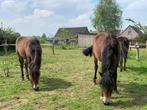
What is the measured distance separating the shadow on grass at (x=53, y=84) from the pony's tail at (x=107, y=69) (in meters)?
2.69

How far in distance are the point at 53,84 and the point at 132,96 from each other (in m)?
3.18

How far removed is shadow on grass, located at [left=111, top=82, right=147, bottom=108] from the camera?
27.9 feet

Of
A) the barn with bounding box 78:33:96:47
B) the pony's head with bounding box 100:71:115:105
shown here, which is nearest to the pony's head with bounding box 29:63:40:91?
the pony's head with bounding box 100:71:115:105

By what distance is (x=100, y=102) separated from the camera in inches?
340

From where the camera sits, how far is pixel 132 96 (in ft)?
30.7

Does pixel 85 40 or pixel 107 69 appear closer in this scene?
pixel 107 69

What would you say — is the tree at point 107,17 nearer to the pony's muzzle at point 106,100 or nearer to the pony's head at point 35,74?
the pony's head at point 35,74

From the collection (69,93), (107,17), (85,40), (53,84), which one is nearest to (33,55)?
(53,84)

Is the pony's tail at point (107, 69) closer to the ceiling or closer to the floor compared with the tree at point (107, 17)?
closer to the floor

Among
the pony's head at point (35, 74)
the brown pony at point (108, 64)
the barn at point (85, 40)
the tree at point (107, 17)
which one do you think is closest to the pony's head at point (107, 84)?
the brown pony at point (108, 64)

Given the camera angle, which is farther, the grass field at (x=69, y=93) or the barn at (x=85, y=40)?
the barn at (x=85, y=40)

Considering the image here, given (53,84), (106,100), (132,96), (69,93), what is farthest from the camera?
(53,84)

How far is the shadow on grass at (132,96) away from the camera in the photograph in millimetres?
8500

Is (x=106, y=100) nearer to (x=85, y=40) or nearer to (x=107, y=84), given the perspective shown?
(x=107, y=84)
